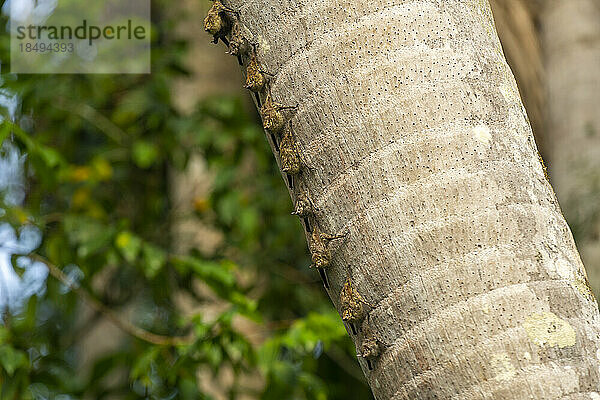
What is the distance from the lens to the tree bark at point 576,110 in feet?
5.14

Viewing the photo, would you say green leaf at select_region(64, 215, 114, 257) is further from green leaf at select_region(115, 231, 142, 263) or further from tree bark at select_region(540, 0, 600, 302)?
tree bark at select_region(540, 0, 600, 302)

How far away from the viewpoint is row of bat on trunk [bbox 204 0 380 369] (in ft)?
1.59

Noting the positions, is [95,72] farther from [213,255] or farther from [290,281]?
[290,281]

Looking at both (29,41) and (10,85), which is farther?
(29,41)

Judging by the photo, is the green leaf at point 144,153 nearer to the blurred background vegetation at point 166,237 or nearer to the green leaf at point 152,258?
the blurred background vegetation at point 166,237

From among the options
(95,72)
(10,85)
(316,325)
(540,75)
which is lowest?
(316,325)

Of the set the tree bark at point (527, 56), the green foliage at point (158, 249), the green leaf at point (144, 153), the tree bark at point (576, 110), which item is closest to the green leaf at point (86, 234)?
the green foliage at point (158, 249)

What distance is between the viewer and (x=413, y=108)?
0.47m

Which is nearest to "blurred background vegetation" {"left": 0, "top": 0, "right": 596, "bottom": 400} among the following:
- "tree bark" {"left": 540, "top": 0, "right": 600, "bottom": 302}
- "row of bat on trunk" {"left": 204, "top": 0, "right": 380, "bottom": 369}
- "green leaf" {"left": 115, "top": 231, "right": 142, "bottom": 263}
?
"green leaf" {"left": 115, "top": 231, "right": 142, "bottom": 263}

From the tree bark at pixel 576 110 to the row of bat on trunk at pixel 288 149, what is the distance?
1168 millimetres

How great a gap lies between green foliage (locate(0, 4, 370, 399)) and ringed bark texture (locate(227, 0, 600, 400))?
0.90 m

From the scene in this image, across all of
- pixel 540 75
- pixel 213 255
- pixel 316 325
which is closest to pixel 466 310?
pixel 316 325

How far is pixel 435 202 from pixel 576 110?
140 cm

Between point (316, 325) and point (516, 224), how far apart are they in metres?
0.95
